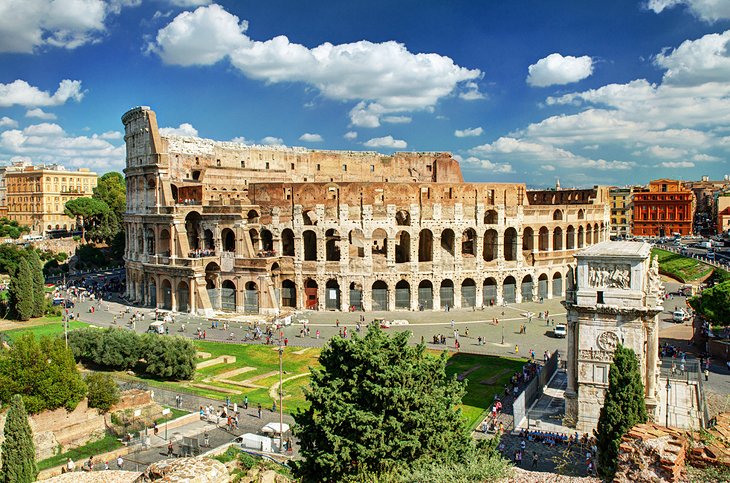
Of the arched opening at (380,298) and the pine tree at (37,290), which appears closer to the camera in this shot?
the pine tree at (37,290)

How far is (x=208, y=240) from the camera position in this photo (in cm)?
5834

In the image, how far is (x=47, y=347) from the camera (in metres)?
29.3

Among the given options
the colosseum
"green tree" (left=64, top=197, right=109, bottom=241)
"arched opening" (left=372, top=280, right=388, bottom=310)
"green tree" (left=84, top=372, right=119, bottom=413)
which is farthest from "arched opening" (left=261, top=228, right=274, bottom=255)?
"green tree" (left=64, top=197, right=109, bottom=241)

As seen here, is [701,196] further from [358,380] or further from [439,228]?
[358,380]

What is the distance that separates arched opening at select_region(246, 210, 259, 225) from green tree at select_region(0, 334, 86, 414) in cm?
2909

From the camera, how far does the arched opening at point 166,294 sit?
56.4 m

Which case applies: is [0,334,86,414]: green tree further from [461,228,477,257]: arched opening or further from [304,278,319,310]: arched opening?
[461,228,477,257]: arched opening

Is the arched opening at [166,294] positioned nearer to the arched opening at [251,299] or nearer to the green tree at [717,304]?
the arched opening at [251,299]

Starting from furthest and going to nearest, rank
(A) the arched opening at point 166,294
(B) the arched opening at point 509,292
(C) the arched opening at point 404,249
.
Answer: (B) the arched opening at point 509,292 < (C) the arched opening at point 404,249 < (A) the arched opening at point 166,294

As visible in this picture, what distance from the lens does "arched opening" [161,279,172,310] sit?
56406 mm

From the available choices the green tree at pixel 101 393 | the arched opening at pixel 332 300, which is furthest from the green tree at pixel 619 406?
the arched opening at pixel 332 300

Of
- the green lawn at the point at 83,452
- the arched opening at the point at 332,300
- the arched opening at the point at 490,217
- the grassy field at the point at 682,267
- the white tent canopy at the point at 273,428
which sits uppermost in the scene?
the arched opening at the point at 490,217

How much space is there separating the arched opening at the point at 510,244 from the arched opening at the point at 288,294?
2201cm

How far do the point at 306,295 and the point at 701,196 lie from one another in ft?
402
